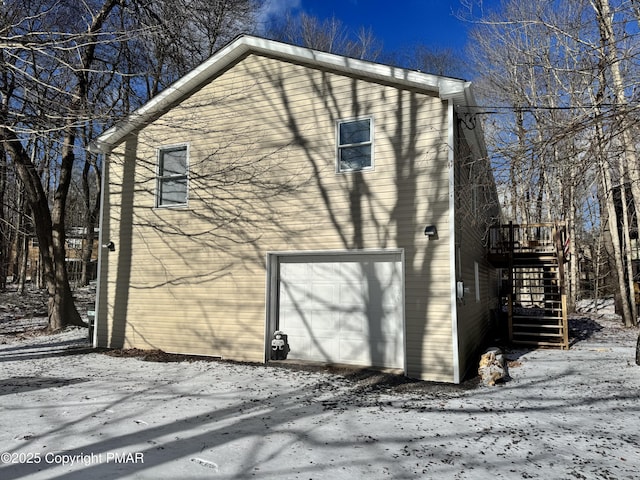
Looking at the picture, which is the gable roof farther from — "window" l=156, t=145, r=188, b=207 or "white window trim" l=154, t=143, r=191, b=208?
"window" l=156, t=145, r=188, b=207

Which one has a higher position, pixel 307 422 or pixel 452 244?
pixel 452 244

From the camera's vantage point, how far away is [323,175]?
798 cm

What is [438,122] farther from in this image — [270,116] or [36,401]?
[36,401]

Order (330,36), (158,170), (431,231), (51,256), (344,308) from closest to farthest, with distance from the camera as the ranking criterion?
(431,231)
(344,308)
(158,170)
(51,256)
(330,36)

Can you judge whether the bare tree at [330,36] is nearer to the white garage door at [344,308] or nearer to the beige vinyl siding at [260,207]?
the beige vinyl siding at [260,207]

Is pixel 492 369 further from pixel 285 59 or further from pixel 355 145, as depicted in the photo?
pixel 285 59

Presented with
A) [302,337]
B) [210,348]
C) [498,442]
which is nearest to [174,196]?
[210,348]

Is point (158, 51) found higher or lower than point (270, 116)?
higher

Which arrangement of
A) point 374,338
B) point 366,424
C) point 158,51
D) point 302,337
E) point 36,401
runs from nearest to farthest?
point 366,424 → point 36,401 → point 374,338 → point 302,337 → point 158,51

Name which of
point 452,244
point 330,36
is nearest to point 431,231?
point 452,244

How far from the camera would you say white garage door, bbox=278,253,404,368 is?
24.7ft

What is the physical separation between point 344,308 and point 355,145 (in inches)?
116

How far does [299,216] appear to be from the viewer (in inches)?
319

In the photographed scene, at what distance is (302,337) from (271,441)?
4.03 metres
